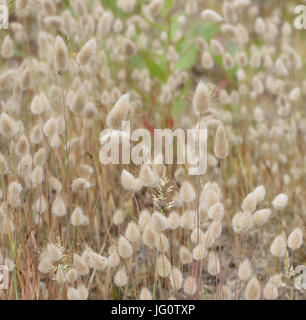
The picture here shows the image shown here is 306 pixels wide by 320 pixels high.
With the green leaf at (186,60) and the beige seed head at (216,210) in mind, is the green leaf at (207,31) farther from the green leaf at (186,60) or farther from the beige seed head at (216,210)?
the beige seed head at (216,210)

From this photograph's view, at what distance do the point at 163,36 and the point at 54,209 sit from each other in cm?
109

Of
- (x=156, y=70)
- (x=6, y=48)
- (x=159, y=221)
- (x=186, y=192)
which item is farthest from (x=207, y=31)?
(x=159, y=221)

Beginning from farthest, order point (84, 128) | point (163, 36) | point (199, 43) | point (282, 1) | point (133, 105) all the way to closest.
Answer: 1. point (282, 1)
2. point (163, 36)
3. point (199, 43)
4. point (84, 128)
5. point (133, 105)

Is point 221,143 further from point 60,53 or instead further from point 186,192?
point 60,53

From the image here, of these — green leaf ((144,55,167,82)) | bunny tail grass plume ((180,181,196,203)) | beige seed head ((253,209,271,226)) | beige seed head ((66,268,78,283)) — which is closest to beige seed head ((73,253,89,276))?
beige seed head ((66,268,78,283))

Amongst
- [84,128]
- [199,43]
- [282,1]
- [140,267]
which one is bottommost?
[140,267]

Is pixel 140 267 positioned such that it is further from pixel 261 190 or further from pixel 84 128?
pixel 261 190

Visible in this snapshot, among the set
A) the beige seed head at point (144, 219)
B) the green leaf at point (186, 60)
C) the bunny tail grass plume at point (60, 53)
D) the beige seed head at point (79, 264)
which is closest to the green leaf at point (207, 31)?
the green leaf at point (186, 60)

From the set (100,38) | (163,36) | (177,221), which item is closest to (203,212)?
(177,221)

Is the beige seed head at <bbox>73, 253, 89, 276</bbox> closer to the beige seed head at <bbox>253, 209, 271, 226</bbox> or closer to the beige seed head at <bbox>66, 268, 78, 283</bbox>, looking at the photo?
the beige seed head at <bbox>66, 268, 78, 283</bbox>

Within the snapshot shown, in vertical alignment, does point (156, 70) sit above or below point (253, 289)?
above

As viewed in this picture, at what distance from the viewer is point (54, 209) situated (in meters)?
1.13
